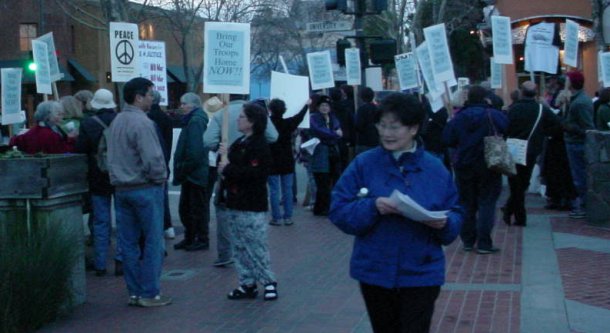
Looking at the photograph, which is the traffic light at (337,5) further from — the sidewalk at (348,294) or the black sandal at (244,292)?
the black sandal at (244,292)

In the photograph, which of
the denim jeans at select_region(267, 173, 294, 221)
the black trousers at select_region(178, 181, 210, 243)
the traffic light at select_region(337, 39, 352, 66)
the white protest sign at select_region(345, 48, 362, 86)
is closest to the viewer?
the black trousers at select_region(178, 181, 210, 243)

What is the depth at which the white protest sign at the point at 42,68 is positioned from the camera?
13352mm

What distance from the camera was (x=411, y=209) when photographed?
14.9 ft

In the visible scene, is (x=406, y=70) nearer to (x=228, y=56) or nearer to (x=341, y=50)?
(x=341, y=50)

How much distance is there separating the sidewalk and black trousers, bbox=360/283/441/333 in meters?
2.53

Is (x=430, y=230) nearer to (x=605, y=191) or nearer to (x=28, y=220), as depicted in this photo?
(x=28, y=220)

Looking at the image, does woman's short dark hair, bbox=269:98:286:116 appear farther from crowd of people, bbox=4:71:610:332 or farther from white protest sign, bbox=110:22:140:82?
white protest sign, bbox=110:22:140:82

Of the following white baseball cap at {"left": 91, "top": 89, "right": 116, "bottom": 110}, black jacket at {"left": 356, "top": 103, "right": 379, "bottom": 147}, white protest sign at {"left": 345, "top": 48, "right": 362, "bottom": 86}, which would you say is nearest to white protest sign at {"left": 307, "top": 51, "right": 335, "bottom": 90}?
white protest sign at {"left": 345, "top": 48, "right": 362, "bottom": 86}

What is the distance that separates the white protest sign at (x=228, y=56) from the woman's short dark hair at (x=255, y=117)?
34.9 inches

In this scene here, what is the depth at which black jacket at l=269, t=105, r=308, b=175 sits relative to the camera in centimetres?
1291

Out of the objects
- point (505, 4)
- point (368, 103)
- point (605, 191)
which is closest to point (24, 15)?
point (505, 4)

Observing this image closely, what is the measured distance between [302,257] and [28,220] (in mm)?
3662

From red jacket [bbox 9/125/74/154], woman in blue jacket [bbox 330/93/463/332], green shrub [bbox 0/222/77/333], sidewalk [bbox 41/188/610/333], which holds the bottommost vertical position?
sidewalk [bbox 41/188/610/333]

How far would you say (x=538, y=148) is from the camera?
12445 millimetres
